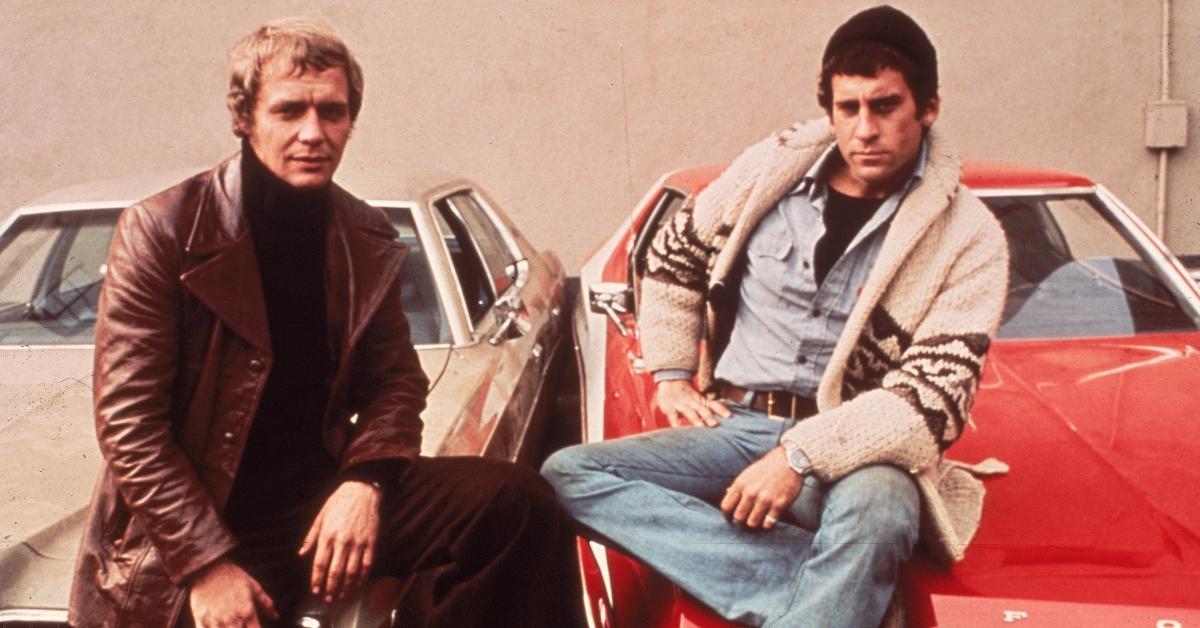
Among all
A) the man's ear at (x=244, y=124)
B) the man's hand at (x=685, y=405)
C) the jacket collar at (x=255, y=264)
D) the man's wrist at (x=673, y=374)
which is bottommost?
the man's hand at (x=685, y=405)

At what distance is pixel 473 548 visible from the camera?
2.09 metres

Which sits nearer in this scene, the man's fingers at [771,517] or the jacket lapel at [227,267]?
the jacket lapel at [227,267]

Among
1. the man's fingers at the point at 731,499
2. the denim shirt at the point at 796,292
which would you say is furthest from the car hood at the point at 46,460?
the man's fingers at the point at 731,499

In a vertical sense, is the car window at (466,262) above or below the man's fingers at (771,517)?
above

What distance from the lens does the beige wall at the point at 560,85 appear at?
6.52 metres

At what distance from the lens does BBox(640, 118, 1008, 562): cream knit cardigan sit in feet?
6.49

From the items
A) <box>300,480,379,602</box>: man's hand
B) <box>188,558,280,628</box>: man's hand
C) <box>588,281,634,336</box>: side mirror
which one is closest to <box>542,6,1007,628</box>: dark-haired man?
<box>300,480,379,602</box>: man's hand

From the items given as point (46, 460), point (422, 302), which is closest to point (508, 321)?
point (422, 302)

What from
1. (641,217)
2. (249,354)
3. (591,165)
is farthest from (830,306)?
(591,165)

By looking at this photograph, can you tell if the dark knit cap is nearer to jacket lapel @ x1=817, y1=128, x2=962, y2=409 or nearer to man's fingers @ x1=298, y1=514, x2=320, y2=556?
jacket lapel @ x1=817, y1=128, x2=962, y2=409

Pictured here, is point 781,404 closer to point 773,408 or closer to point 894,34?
point 773,408

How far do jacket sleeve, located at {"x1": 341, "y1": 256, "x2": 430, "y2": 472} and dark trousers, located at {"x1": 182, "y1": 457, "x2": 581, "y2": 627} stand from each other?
0.09 metres

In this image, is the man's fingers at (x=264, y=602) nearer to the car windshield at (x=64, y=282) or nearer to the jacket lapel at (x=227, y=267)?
the jacket lapel at (x=227, y=267)

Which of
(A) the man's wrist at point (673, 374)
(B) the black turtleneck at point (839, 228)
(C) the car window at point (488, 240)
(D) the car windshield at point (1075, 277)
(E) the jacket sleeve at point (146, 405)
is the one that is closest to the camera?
(E) the jacket sleeve at point (146, 405)
